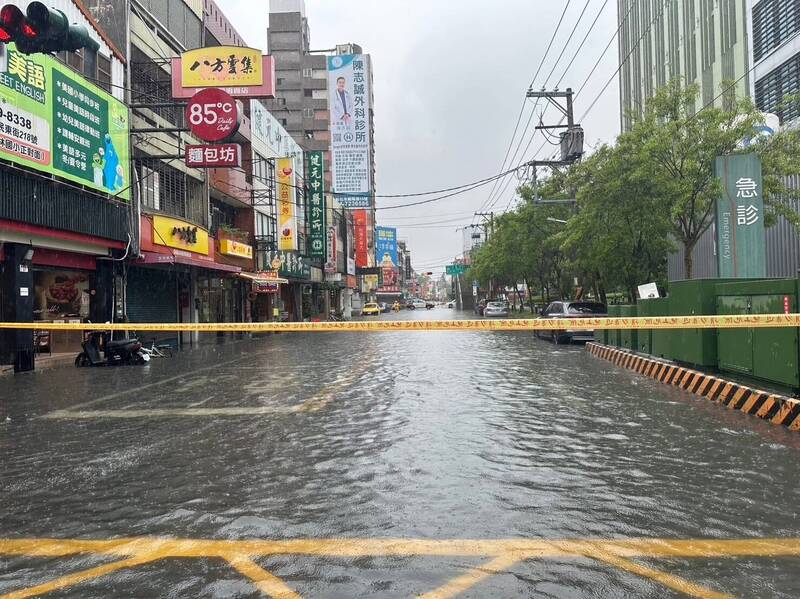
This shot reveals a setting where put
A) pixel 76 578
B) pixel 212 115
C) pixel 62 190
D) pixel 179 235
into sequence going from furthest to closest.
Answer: pixel 179 235
pixel 212 115
pixel 62 190
pixel 76 578

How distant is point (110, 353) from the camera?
18016 mm

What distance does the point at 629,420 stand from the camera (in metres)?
8.48

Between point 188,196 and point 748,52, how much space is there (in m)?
26.2

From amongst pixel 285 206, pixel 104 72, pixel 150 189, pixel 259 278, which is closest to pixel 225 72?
pixel 104 72

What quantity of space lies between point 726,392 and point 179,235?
20.1 metres

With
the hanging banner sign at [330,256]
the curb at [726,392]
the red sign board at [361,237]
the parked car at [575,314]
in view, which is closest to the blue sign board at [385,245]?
the red sign board at [361,237]

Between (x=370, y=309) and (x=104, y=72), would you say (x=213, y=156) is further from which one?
(x=370, y=309)

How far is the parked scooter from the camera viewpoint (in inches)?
706

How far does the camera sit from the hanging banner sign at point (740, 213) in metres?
15.9

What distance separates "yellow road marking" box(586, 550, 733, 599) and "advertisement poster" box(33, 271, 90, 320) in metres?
19.8

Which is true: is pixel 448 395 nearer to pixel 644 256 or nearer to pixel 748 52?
pixel 644 256

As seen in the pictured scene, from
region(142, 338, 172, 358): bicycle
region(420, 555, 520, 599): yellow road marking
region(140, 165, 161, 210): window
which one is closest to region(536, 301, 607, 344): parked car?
region(142, 338, 172, 358): bicycle

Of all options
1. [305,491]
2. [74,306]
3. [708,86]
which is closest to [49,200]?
[74,306]

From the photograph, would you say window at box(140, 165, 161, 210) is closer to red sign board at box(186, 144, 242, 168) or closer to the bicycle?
red sign board at box(186, 144, 242, 168)
